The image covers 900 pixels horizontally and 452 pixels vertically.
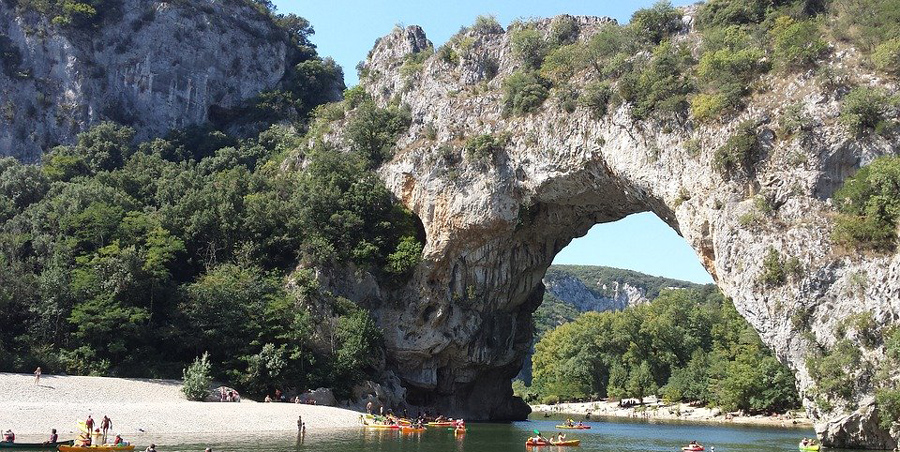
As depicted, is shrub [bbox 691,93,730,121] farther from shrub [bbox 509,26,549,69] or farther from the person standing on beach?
the person standing on beach

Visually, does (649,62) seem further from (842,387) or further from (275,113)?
(275,113)

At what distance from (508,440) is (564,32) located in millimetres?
26695

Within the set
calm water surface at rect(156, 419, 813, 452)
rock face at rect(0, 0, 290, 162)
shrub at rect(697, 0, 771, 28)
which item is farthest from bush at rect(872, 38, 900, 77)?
rock face at rect(0, 0, 290, 162)

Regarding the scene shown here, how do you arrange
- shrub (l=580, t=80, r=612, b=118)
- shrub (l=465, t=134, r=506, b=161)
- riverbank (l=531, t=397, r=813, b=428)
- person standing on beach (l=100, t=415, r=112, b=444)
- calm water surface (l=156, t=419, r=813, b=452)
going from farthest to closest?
riverbank (l=531, t=397, r=813, b=428), shrub (l=465, t=134, r=506, b=161), shrub (l=580, t=80, r=612, b=118), calm water surface (l=156, t=419, r=813, b=452), person standing on beach (l=100, t=415, r=112, b=444)

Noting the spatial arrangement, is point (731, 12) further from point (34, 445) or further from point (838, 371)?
point (34, 445)

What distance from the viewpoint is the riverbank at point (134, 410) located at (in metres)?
29.8

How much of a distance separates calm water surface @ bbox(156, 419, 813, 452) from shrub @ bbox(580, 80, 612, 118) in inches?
690

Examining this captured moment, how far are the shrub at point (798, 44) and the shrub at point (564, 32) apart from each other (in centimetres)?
1415

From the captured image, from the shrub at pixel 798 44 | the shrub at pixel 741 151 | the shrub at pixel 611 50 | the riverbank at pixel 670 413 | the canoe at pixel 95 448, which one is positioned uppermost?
the shrub at pixel 611 50

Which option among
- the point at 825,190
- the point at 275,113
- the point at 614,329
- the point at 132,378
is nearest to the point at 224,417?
the point at 132,378

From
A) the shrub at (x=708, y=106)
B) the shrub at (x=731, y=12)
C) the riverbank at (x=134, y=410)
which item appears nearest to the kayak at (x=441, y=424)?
the riverbank at (x=134, y=410)

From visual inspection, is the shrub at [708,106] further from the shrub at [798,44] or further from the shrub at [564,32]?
the shrub at [564,32]

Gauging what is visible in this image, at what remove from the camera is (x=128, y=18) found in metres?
72.3

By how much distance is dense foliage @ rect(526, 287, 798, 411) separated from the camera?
177ft
